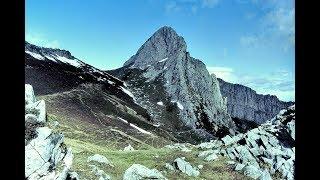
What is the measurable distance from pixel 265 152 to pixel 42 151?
40.3 m

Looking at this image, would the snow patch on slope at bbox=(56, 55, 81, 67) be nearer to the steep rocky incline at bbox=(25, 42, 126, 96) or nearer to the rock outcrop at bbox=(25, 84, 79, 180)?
the steep rocky incline at bbox=(25, 42, 126, 96)

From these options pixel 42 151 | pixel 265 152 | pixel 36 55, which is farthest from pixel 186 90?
pixel 42 151

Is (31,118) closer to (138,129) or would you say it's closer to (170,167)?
(170,167)

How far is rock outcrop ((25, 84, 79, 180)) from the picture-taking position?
988 inches

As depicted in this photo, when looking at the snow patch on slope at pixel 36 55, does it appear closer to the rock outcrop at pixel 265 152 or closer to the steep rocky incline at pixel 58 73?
the steep rocky incline at pixel 58 73

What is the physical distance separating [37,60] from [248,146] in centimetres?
10899

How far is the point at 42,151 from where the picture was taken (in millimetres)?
25875

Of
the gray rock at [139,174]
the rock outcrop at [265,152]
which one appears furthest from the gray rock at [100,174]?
the rock outcrop at [265,152]

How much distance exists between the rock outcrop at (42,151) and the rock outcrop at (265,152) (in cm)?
2544

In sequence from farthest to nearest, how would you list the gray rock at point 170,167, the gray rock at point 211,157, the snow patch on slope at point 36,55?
1. the snow patch on slope at point 36,55
2. the gray rock at point 211,157
3. the gray rock at point 170,167

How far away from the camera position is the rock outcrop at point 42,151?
25094 mm

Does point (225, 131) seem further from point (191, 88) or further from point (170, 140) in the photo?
point (170, 140)

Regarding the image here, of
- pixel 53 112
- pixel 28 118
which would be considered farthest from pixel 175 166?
pixel 53 112
